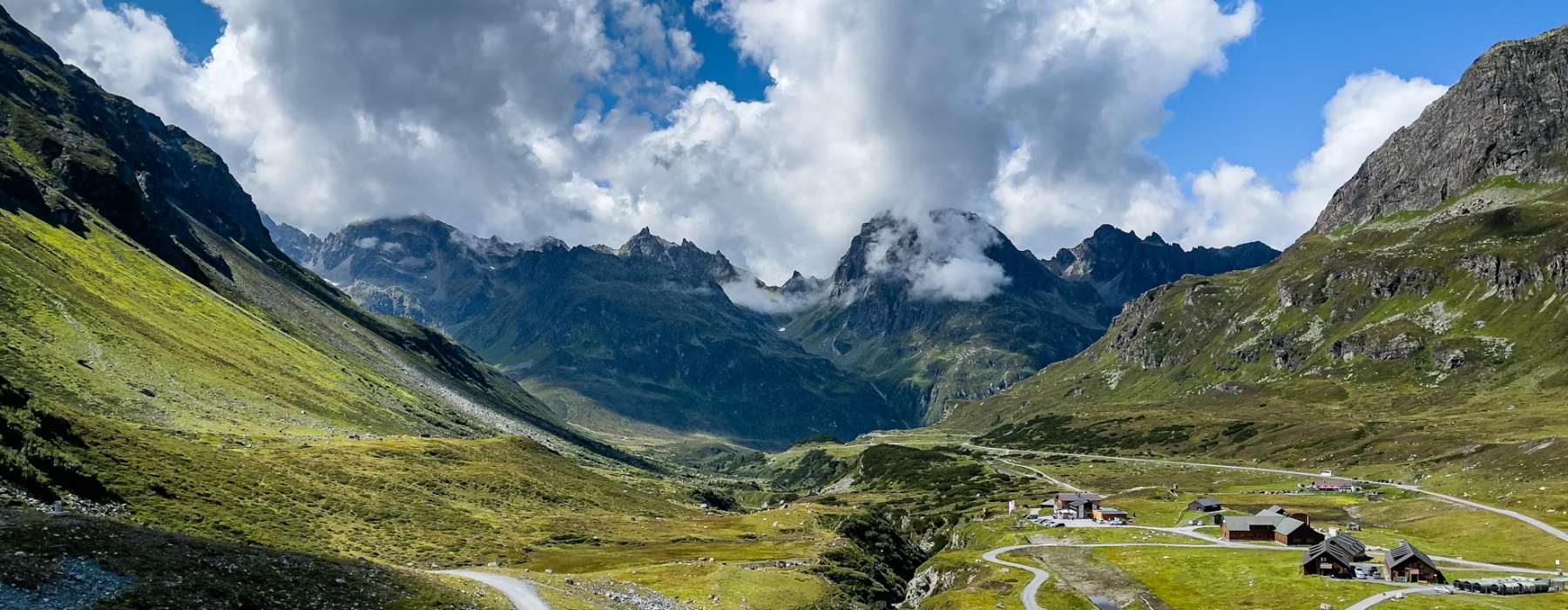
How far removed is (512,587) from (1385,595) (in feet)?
270

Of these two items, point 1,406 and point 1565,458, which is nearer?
point 1,406

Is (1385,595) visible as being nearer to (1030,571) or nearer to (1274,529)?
(1274,529)

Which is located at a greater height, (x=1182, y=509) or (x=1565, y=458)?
(x=1565, y=458)

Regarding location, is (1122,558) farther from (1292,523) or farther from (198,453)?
(198,453)

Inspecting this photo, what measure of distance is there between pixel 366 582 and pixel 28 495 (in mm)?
19857

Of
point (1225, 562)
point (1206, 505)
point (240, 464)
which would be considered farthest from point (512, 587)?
point (1206, 505)

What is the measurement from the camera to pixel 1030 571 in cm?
11919

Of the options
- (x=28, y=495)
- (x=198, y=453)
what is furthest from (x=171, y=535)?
(x=198, y=453)

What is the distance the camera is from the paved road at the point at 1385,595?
79113 mm

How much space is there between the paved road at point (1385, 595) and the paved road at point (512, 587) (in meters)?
72.6

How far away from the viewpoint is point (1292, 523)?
118 m

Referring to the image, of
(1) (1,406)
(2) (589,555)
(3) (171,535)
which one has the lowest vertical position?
(2) (589,555)

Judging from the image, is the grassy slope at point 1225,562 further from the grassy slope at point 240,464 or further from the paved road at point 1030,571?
the grassy slope at point 240,464

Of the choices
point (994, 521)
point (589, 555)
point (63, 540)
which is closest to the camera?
point (63, 540)
